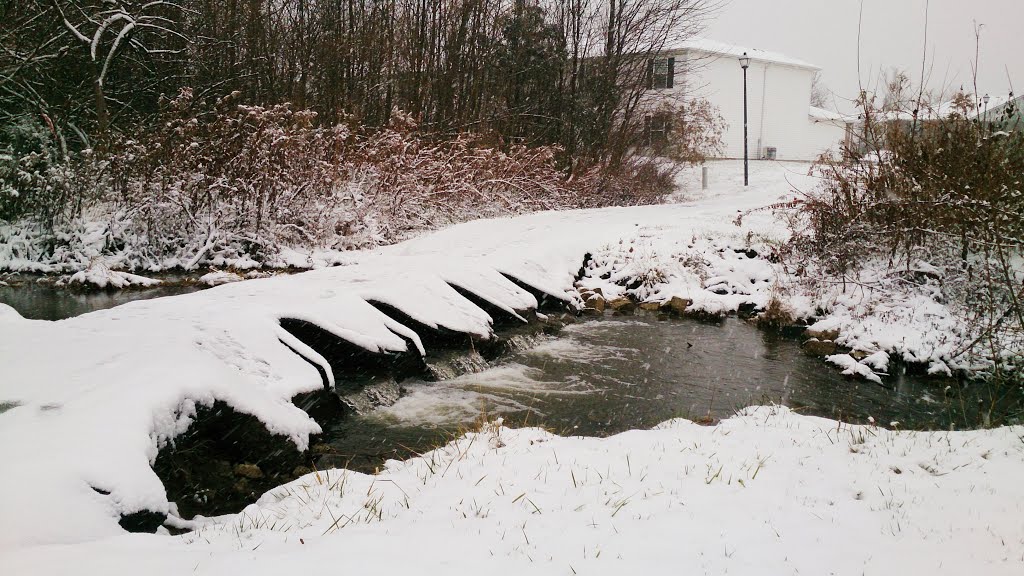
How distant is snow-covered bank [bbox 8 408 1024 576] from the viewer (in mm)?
2691

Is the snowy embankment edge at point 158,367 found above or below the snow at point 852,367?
above

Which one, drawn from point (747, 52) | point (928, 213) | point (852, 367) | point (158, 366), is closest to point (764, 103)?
point (747, 52)

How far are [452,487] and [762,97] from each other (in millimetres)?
41993

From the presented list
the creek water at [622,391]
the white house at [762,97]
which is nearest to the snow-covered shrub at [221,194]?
the creek water at [622,391]

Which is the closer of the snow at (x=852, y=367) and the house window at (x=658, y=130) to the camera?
the snow at (x=852, y=367)

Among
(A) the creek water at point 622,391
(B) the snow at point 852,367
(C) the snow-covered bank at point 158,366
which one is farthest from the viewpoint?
(B) the snow at point 852,367

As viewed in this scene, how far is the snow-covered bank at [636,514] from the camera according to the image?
2.69 metres

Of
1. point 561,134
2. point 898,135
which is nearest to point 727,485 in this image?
point 898,135

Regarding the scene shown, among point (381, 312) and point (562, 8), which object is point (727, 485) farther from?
point (562, 8)

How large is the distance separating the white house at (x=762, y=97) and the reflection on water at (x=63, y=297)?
109 ft

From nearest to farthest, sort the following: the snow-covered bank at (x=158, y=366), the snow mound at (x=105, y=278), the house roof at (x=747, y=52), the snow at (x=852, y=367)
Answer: the snow-covered bank at (x=158, y=366)
the snow at (x=852, y=367)
the snow mound at (x=105, y=278)
the house roof at (x=747, y=52)

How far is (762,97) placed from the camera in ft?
132

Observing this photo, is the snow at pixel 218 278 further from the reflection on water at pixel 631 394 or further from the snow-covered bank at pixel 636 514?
the snow-covered bank at pixel 636 514

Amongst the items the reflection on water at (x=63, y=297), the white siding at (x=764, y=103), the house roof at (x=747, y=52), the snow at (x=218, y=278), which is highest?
the house roof at (x=747, y=52)
